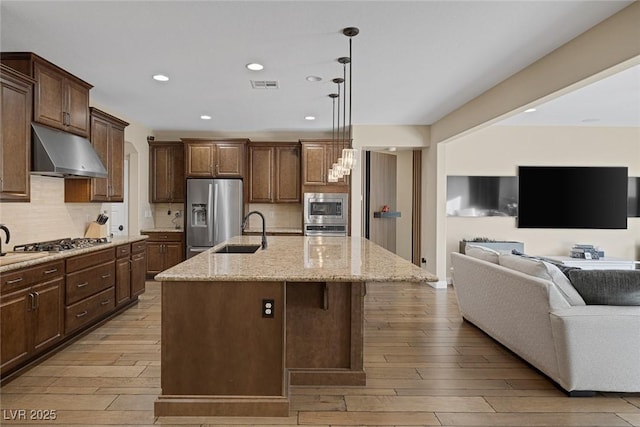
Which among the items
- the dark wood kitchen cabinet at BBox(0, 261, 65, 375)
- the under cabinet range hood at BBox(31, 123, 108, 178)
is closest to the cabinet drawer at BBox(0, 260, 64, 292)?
the dark wood kitchen cabinet at BBox(0, 261, 65, 375)

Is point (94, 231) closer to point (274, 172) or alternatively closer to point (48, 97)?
point (48, 97)

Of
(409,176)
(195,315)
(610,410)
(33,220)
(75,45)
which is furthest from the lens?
(409,176)

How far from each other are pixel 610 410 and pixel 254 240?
303 centimetres

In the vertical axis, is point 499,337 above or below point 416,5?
below

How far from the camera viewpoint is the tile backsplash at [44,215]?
343cm

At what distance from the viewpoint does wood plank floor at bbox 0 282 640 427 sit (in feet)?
7.29

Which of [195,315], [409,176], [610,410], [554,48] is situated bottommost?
[610,410]

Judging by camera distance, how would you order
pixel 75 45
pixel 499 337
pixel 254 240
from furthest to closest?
pixel 254 240
pixel 499 337
pixel 75 45

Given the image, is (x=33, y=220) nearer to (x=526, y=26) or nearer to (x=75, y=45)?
(x=75, y=45)

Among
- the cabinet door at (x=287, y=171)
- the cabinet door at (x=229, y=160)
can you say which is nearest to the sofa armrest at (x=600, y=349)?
the cabinet door at (x=287, y=171)

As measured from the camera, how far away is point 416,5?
96.8 inches

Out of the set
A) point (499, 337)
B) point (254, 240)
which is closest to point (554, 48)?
point (499, 337)

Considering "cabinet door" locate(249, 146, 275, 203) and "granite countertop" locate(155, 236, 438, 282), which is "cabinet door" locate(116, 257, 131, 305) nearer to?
"granite countertop" locate(155, 236, 438, 282)

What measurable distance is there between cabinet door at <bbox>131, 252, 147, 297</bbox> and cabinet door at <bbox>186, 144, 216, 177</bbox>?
176 centimetres
